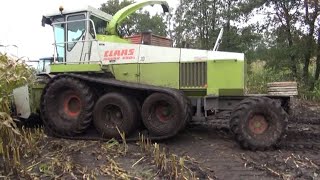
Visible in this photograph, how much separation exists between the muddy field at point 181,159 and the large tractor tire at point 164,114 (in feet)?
1.01

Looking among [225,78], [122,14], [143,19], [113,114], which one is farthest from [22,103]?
[143,19]

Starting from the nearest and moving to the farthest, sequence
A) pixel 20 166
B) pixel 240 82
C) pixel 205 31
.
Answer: pixel 20 166
pixel 240 82
pixel 205 31

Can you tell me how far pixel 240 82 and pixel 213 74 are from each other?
54cm

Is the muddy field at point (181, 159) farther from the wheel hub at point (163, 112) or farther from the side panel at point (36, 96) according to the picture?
the side panel at point (36, 96)

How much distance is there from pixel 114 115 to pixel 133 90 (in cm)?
66

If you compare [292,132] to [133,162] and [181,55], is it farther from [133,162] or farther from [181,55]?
[133,162]

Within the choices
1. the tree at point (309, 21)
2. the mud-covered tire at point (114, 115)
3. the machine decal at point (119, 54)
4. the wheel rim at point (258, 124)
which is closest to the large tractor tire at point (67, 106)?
the mud-covered tire at point (114, 115)

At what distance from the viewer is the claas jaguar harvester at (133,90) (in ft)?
27.0

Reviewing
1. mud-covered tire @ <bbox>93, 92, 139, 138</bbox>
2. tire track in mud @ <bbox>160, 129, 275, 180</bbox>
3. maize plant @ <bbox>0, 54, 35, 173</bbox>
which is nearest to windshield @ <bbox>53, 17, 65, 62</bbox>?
mud-covered tire @ <bbox>93, 92, 139, 138</bbox>

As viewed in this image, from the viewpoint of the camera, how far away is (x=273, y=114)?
811 cm

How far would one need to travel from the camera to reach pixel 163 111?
A: 8812 mm

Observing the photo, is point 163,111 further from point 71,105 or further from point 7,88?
point 7,88

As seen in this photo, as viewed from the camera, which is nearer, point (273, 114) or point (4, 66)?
point (4, 66)

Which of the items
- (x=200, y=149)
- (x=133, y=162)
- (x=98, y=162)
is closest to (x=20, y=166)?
(x=98, y=162)
